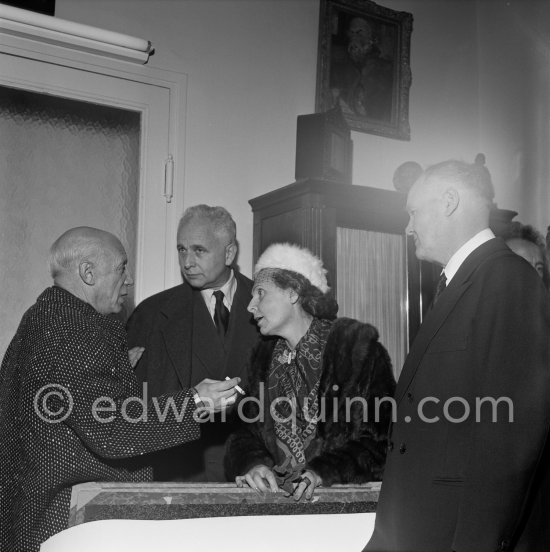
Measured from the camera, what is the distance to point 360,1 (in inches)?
186

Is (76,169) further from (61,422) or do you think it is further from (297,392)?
(61,422)

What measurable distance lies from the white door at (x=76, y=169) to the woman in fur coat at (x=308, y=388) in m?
1.01

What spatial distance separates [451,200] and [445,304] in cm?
31

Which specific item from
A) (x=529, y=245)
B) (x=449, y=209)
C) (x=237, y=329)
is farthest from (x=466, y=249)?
(x=529, y=245)

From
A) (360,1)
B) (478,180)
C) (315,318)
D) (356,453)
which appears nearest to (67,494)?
(356,453)

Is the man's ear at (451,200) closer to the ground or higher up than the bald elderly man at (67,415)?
higher up

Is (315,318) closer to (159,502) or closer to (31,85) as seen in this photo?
(159,502)

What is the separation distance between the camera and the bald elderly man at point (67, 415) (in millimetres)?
2248

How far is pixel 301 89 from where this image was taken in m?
4.47

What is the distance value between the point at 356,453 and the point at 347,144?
204cm

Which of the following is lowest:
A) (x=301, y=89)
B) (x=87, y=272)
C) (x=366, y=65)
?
(x=87, y=272)

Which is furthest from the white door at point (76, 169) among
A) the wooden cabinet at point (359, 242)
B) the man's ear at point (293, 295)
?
the man's ear at point (293, 295)

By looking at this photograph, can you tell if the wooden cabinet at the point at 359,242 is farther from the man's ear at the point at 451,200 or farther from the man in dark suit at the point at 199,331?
the man's ear at the point at 451,200

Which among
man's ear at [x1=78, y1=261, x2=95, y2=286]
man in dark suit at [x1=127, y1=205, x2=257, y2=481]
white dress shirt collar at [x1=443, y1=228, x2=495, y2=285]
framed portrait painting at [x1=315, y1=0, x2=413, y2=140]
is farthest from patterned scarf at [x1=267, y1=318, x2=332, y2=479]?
framed portrait painting at [x1=315, y1=0, x2=413, y2=140]
